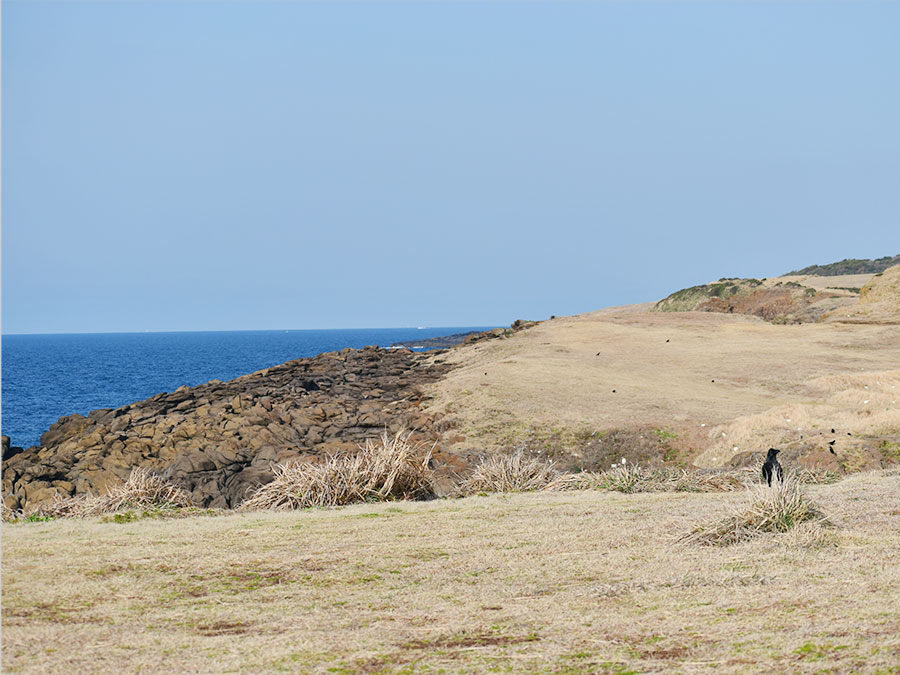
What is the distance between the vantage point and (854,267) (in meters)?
104

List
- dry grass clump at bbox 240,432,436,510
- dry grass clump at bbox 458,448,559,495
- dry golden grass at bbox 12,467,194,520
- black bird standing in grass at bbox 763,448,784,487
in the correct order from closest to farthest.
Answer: black bird standing in grass at bbox 763,448,784,487, dry golden grass at bbox 12,467,194,520, dry grass clump at bbox 240,432,436,510, dry grass clump at bbox 458,448,559,495

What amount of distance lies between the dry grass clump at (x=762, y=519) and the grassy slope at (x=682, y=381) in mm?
9031

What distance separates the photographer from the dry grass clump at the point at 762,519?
8.34 metres

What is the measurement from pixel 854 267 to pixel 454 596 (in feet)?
355

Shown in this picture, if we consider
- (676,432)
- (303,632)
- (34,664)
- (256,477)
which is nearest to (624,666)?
(303,632)

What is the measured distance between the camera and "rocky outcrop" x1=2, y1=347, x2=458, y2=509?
1852cm

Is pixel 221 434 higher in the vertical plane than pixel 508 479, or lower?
lower

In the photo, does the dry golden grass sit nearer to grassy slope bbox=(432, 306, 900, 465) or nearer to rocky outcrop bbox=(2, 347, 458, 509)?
rocky outcrop bbox=(2, 347, 458, 509)

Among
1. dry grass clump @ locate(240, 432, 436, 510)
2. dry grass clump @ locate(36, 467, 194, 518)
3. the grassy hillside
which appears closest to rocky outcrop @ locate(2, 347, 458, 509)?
dry grass clump @ locate(36, 467, 194, 518)

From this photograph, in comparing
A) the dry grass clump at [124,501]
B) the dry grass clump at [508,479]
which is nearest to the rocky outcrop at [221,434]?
the dry grass clump at [124,501]

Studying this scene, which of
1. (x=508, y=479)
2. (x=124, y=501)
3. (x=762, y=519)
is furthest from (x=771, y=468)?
(x=124, y=501)

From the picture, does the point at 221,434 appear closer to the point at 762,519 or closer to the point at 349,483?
the point at 349,483

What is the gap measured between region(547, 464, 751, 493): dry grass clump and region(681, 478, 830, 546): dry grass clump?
3700 mm

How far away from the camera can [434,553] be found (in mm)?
8500
